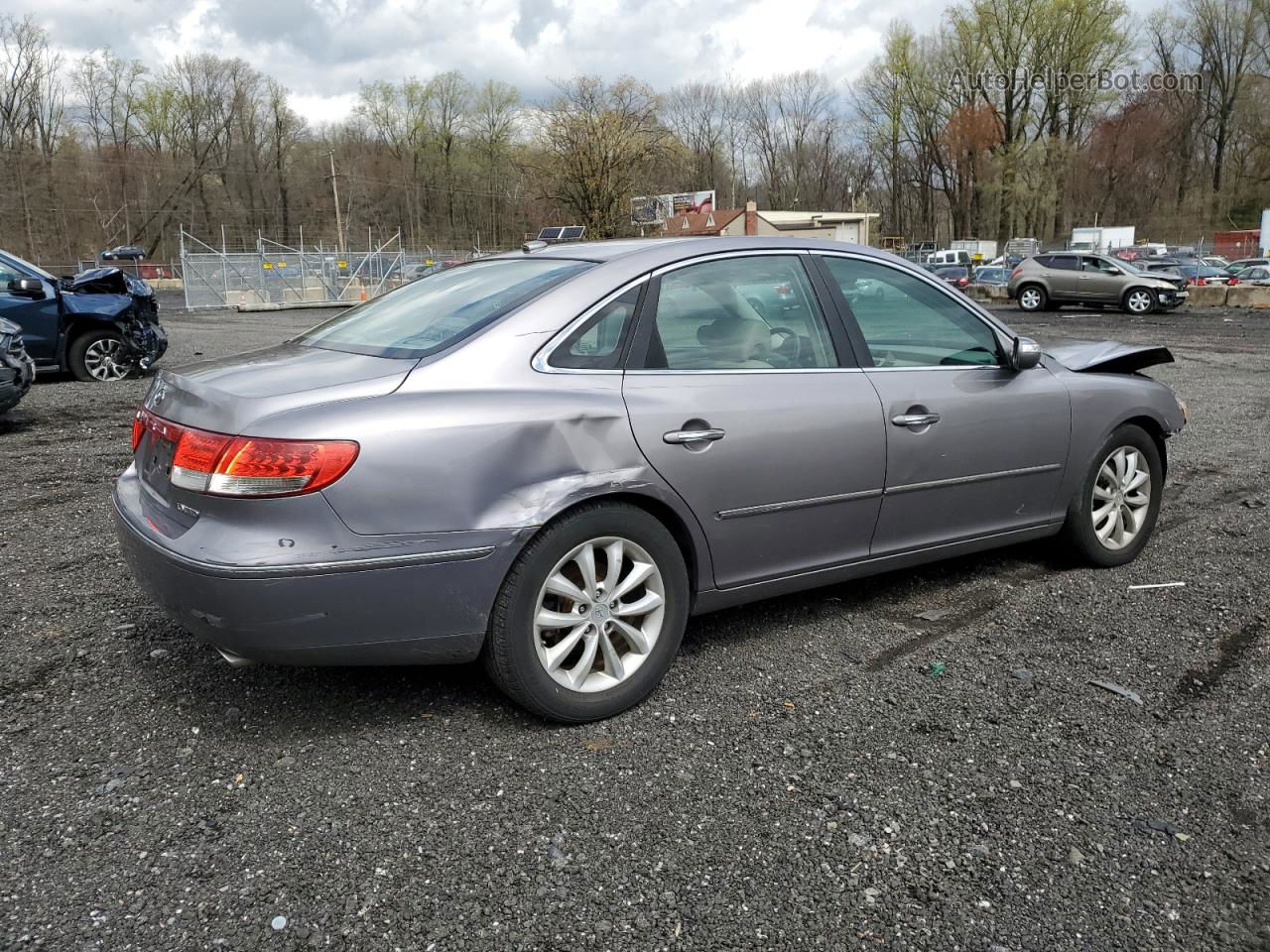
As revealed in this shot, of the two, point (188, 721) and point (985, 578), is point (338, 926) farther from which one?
point (985, 578)

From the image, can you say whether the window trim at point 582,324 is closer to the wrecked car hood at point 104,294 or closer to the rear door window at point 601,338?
the rear door window at point 601,338

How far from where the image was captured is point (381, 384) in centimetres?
290

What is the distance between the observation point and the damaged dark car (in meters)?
11.1

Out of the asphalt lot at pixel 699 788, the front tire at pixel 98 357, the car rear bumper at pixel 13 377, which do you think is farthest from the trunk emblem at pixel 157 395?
the front tire at pixel 98 357

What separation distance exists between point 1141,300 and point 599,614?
83.5 ft

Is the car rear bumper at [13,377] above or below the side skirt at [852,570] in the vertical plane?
above

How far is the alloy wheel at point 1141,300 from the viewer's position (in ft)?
80.6

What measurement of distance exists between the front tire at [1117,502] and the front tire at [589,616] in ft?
7.33

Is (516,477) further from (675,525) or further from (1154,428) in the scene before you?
(1154,428)

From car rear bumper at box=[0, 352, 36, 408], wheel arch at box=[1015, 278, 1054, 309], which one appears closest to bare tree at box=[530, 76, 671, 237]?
wheel arch at box=[1015, 278, 1054, 309]

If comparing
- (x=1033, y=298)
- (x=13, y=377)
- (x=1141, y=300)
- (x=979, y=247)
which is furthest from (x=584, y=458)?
(x=979, y=247)

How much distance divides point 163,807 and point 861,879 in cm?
187

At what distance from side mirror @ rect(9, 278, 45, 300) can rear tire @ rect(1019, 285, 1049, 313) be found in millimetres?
22826

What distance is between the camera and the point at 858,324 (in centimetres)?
386
